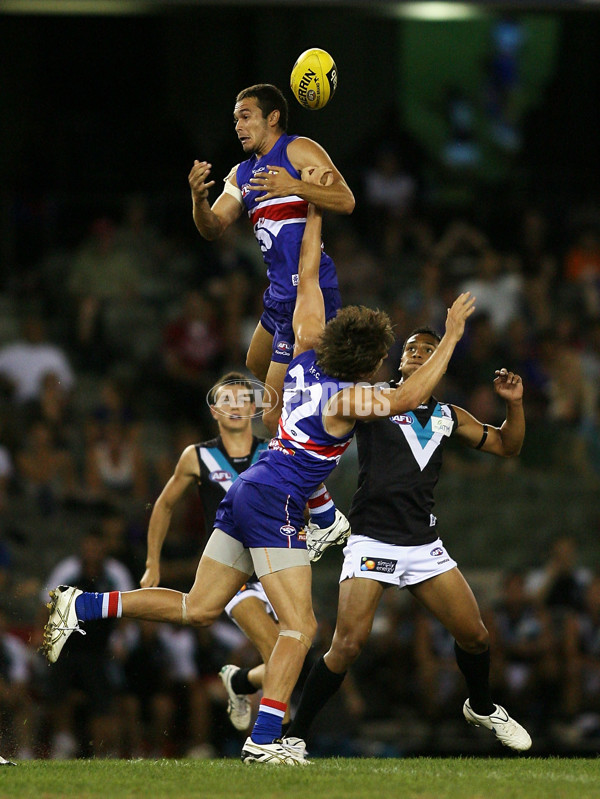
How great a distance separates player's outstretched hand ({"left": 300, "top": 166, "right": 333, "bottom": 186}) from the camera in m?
7.58

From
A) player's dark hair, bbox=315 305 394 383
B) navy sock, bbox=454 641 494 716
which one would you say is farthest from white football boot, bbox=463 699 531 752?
player's dark hair, bbox=315 305 394 383

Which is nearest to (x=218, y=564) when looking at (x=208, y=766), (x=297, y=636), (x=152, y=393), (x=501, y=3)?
(x=297, y=636)

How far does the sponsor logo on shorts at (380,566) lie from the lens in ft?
24.1

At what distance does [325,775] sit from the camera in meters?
6.35

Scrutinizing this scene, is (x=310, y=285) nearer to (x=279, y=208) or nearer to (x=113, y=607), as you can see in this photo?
(x=279, y=208)

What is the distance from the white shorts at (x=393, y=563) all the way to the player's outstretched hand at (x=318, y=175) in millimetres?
2073

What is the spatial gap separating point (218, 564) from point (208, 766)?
43.5 inches

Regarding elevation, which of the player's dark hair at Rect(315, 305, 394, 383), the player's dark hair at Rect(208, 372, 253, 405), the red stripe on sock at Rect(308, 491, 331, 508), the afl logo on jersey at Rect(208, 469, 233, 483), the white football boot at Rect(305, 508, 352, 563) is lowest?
the white football boot at Rect(305, 508, 352, 563)

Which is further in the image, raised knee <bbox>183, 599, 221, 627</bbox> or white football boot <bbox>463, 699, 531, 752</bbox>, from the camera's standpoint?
white football boot <bbox>463, 699, 531, 752</bbox>

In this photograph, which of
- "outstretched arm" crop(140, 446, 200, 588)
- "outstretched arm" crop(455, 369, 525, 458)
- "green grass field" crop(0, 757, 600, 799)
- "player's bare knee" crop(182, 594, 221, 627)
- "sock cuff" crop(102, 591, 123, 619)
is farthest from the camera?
"outstretched arm" crop(140, 446, 200, 588)

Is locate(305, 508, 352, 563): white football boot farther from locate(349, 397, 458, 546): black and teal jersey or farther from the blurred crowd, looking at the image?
the blurred crowd

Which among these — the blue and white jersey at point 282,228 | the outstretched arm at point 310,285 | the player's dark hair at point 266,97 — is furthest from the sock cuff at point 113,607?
the player's dark hair at point 266,97

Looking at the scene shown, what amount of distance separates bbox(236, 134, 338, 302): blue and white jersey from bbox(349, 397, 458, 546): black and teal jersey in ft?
3.13

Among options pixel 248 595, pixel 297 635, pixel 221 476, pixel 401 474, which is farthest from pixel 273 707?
pixel 221 476
